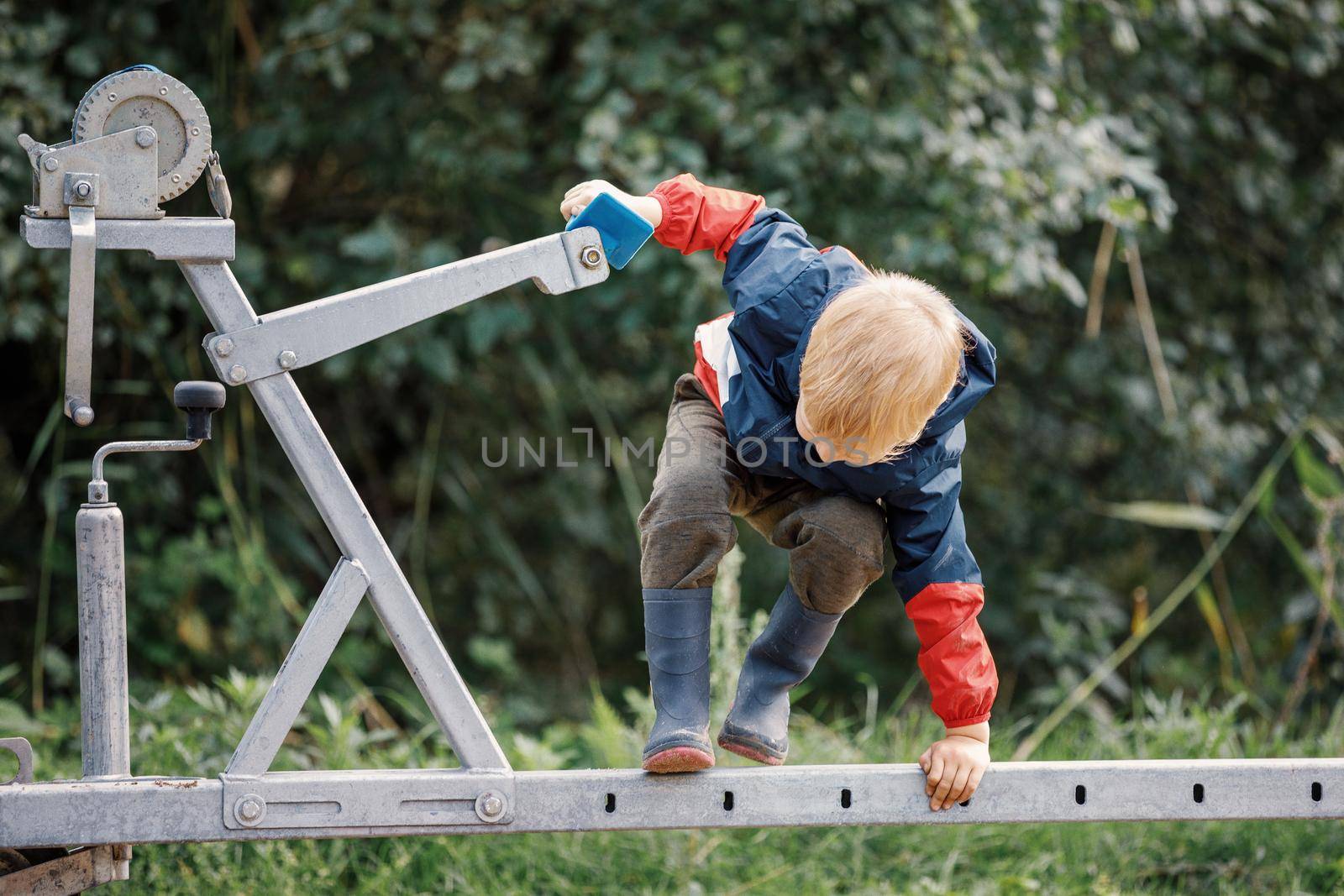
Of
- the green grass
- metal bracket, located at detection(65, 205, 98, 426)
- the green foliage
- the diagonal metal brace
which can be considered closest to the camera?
metal bracket, located at detection(65, 205, 98, 426)

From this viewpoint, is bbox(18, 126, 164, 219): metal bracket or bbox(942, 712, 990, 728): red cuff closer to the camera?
bbox(18, 126, 164, 219): metal bracket

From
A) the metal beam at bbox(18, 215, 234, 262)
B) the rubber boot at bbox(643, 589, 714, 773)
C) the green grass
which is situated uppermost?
the metal beam at bbox(18, 215, 234, 262)

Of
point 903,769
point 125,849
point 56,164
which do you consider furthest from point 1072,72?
point 125,849

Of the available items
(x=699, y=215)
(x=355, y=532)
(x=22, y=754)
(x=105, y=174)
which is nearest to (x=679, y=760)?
(x=355, y=532)

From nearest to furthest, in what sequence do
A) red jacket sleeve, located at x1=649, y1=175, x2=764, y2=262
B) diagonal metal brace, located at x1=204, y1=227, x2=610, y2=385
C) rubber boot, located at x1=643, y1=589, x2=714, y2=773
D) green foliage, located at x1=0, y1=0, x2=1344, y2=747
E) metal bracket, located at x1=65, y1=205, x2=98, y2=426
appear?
1. metal bracket, located at x1=65, y1=205, x2=98, y2=426
2. diagonal metal brace, located at x1=204, y1=227, x2=610, y2=385
3. rubber boot, located at x1=643, y1=589, x2=714, y2=773
4. red jacket sleeve, located at x1=649, y1=175, x2=764, y2=262
5. green foliage, located at x1=0, y1=0, x2=1344, y2=747

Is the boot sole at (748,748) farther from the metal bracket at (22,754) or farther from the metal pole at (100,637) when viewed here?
the metal bracket at (22,754)

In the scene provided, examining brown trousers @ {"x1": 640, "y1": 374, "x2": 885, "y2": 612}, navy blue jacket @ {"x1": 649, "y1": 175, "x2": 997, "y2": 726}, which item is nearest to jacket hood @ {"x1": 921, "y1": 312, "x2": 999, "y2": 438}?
navy blue jacket @ {"x1": 649, "y1": 175, "x2": 997, "y2": 726}

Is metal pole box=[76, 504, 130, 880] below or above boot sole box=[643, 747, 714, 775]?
above

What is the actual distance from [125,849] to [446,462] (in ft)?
8.12

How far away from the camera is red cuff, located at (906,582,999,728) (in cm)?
191

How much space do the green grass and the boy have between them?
770 mm

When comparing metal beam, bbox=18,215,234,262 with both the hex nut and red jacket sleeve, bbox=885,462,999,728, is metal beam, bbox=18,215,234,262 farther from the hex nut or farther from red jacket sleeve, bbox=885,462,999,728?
red jacket sleeve, bbox=885,462,999,728

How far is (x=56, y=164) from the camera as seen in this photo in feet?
5.57

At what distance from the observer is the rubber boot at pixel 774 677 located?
2.04 metres
